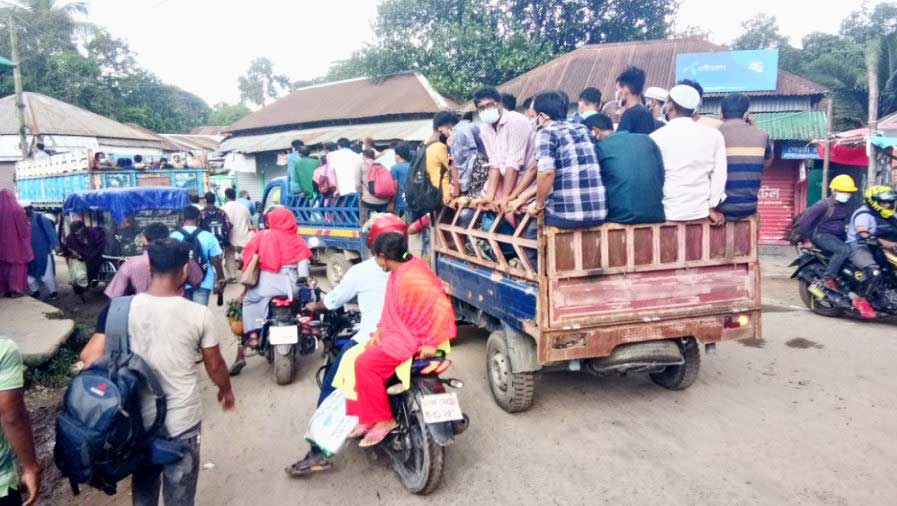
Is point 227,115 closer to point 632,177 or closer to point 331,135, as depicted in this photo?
point 331,135

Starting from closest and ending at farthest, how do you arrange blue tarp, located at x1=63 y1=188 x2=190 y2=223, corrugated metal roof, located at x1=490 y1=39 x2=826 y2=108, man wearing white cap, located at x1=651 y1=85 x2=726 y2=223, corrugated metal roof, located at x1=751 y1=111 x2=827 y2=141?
man wearing white cap, located at x1=651 y1=85 x2=726 y2=223 → blue tarp, located at x1=63 y1=188 x2=190 y2=223 → corrugated metal roof, located at x1=751 y1=111 x2=827 y2=141 → corrugated metal roof, located at x1=490 y1=39 x2=826 y2=108

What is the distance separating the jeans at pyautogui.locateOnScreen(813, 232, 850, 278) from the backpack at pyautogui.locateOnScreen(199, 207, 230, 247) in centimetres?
881

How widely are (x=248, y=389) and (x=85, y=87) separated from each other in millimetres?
30276

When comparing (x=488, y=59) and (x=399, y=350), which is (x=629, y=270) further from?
(x=488, y=59)

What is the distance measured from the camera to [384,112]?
1820 cm

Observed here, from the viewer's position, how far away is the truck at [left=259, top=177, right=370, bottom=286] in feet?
29.0

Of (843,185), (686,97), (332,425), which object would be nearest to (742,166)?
(686,97)

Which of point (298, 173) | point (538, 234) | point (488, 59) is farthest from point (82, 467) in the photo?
Result: point (488, 59)

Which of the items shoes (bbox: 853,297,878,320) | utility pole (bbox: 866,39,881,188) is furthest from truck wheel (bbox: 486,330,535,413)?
utility pole (bbox: 866,39,881,188)

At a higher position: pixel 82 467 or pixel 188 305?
pixel 188 305

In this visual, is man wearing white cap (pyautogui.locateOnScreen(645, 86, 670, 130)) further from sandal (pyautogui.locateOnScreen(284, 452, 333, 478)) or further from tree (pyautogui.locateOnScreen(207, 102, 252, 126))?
tree (pyautogui.locateOnScreen(207, 102, 252, 126))

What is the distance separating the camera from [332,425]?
362 cm

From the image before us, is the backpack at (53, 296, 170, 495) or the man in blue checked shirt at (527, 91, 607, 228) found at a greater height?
the man in blue checked shirt at (527, 91, 607, 228)

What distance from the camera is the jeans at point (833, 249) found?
705cm
